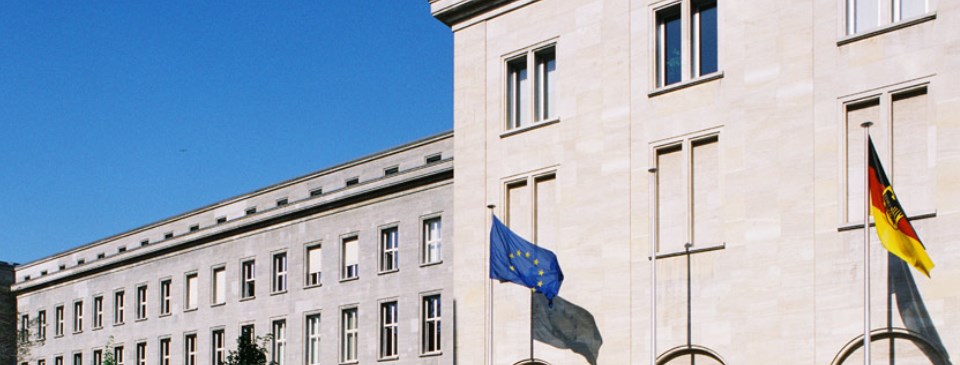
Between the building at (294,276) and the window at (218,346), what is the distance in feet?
0.28

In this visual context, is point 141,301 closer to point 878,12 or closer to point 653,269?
point 653,269

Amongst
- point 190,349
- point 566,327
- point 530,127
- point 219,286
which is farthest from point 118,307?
point 566,327

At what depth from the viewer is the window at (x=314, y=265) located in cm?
5266

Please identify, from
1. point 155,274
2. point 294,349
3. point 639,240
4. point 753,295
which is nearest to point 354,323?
point 294,349

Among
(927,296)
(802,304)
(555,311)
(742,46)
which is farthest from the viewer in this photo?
(555,311)

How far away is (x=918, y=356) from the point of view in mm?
25766

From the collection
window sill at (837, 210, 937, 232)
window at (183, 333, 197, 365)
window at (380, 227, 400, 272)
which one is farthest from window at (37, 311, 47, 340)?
window sill at (837, 210, 937, 232)

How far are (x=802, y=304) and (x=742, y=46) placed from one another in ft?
18.9

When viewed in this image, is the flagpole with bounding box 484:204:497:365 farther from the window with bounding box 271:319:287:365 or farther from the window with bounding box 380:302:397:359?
the window with bounding box 271:319:287:365

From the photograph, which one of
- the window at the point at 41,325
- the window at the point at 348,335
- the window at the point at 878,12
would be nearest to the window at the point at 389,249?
the window at the point at 348,335

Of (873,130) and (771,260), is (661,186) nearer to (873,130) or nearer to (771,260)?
(771,260)

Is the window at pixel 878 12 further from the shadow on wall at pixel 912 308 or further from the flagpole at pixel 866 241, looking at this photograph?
the shadow on wall at pixel 912 308

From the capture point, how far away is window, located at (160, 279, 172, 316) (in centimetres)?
6225

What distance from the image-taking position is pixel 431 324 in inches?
1858
